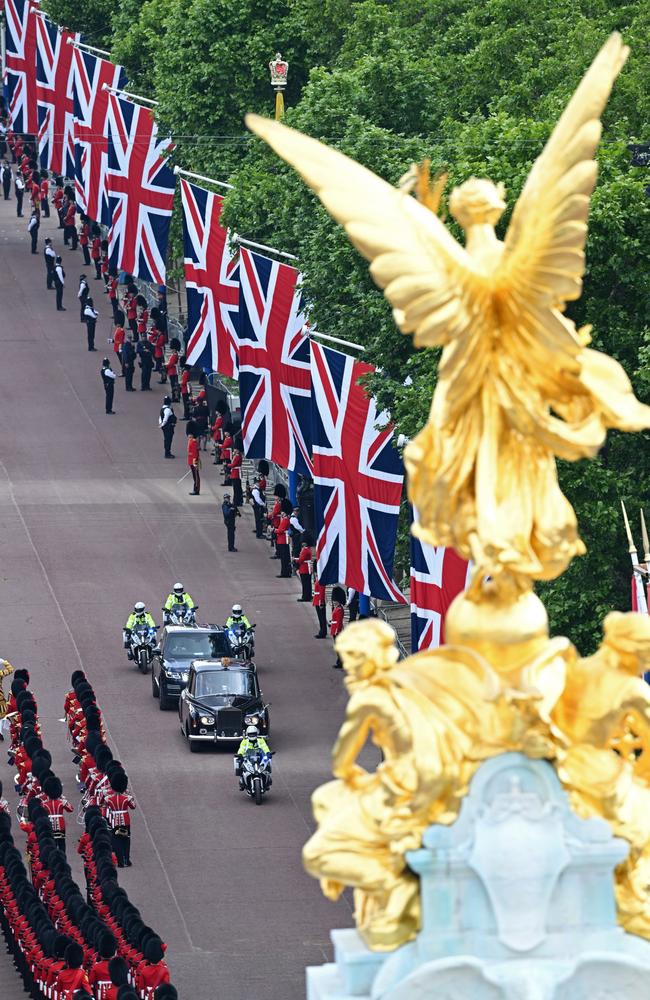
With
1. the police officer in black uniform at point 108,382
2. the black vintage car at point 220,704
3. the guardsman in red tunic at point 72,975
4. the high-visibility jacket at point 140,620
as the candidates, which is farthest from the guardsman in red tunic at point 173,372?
the guardsman in red tunic at point 72,975

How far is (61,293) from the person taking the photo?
316 feet

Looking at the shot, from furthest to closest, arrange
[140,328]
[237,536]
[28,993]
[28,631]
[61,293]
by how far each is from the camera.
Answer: [61,293] < [140,328] < [237,536] < [28,631] < [28,993]

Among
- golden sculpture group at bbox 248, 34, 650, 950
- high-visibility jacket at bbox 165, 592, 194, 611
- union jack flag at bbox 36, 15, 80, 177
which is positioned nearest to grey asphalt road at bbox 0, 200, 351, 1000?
high-visibility jacket at bbox 165, 592, 194, 611

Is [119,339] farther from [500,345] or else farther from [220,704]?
[500,345]

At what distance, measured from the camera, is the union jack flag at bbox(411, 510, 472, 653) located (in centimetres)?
3903

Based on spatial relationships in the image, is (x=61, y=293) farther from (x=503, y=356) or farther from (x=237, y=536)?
(x=503, y=356)

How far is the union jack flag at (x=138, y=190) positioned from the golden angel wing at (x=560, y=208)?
61.0m

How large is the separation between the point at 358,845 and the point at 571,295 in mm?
2744

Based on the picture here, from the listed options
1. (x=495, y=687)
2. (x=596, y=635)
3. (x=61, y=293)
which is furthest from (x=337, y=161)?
(x=61, y=293)

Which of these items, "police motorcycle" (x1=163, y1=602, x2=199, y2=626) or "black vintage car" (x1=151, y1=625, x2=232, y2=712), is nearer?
"black vintage car" (x1=151, y1=625, x2=232, y2=712)

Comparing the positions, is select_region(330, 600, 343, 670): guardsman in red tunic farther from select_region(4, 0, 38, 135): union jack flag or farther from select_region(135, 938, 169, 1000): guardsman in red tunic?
select_region(4, 0, 38, 135): union jack flag

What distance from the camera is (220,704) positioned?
51.8 meters

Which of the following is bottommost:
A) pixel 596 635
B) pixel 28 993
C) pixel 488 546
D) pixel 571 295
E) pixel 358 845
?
pixel 28 993

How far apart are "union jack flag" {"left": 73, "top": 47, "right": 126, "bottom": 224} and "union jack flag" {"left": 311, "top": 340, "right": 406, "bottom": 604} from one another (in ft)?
105
